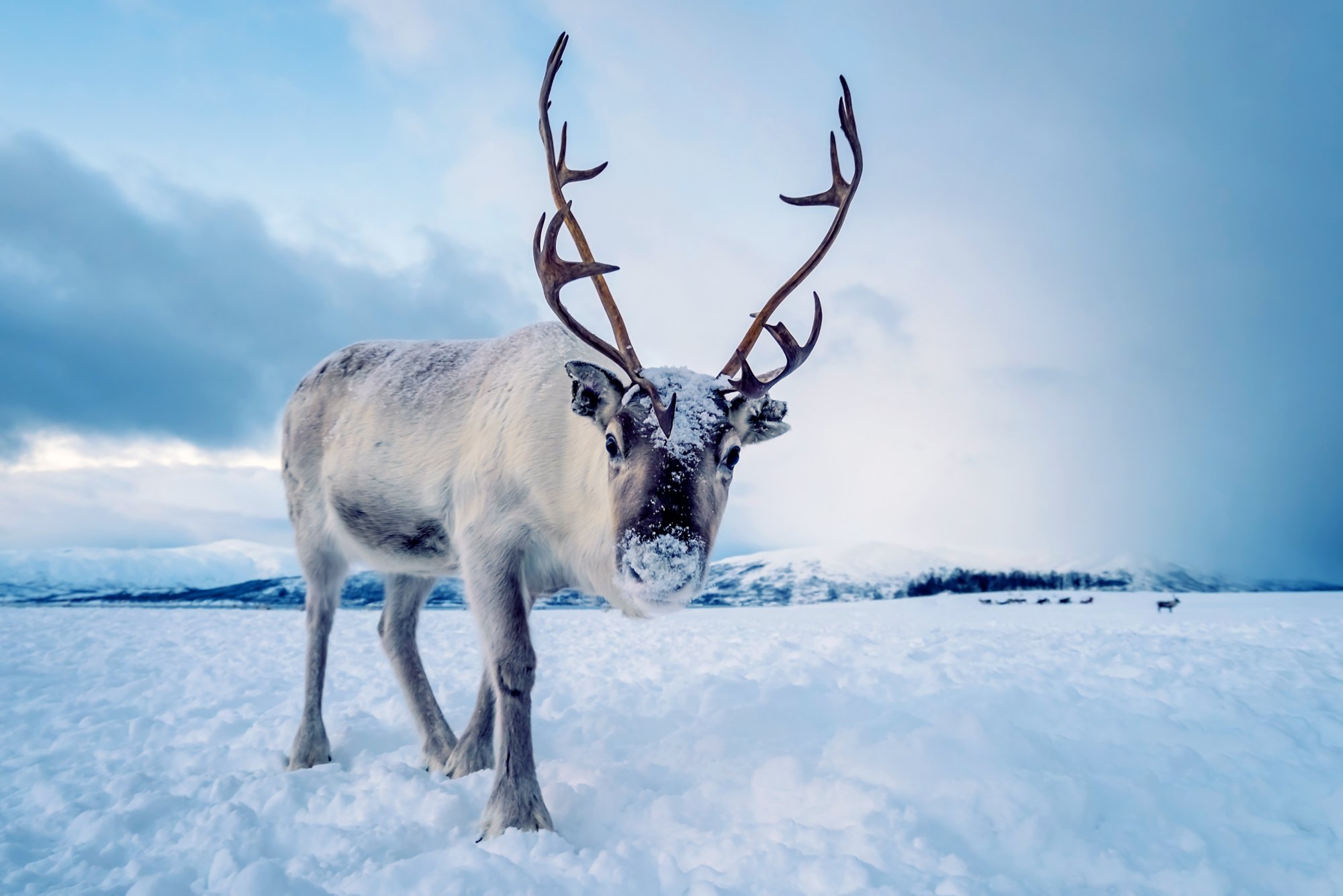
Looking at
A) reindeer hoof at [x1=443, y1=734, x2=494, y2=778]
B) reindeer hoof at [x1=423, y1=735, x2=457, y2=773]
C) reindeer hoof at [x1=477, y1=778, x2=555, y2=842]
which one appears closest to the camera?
reindeer hoof at [x1=477, y1=778, x2=555, y2=842]

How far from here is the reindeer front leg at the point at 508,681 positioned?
318 centimetres

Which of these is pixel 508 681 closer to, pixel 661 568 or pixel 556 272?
pixel 661 568

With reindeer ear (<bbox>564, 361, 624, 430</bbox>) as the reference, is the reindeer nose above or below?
below

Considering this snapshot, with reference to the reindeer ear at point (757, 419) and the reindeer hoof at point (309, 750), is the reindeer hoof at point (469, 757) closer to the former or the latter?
the reindeer hoof at point (309, 750)

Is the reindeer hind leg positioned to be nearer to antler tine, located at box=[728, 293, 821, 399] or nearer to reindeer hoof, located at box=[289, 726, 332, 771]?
reindeer hoof, located at box=[289, 726, 332, 771]

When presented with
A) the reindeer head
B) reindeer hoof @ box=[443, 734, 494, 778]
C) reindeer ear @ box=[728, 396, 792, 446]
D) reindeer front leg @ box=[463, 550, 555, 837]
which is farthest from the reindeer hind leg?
reindeer ear @ box=[728, 396, 792, 446]

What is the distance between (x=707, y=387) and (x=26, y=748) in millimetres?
5179

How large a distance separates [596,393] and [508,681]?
1.52 meters

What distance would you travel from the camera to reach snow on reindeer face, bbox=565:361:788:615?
2.84 meters

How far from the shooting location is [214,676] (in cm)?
768

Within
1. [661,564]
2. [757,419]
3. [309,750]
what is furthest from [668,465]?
[309,750]

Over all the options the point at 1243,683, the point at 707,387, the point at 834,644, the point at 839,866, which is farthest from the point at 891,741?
the point at 834,644

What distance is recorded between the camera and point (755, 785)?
10.7 feet

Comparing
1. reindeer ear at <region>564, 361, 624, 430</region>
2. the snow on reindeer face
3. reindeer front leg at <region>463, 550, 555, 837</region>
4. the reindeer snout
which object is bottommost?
reindeer front leg at <region>463, 550, 555, 837</region>
